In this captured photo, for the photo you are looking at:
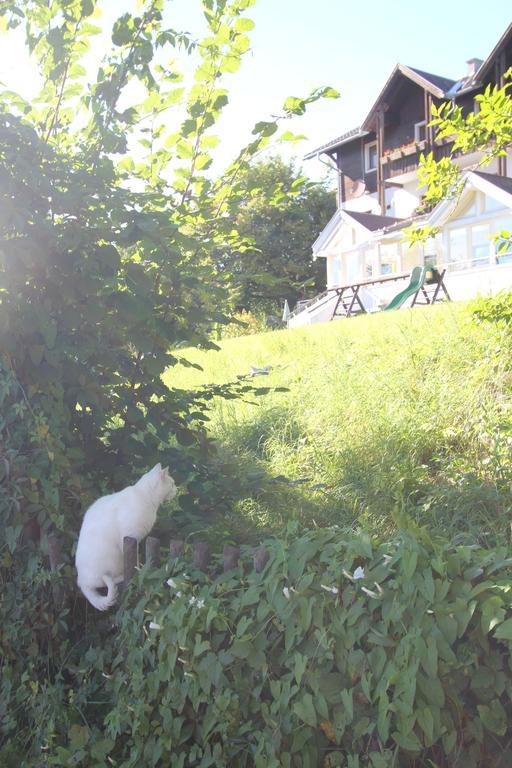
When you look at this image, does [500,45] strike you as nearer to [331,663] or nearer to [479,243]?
[479,243]

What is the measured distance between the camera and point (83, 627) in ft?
8.63

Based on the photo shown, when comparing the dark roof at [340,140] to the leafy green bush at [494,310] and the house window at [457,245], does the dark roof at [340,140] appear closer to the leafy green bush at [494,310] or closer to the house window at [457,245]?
the house window at [457,245]

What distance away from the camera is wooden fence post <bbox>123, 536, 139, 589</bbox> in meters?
2.36

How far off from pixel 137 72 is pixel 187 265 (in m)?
0.89

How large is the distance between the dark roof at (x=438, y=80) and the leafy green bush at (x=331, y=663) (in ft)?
88.8

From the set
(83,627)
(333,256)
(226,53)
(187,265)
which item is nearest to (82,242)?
(187,265)

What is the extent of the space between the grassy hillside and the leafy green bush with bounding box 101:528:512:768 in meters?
0.62

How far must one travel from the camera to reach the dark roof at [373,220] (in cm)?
2533

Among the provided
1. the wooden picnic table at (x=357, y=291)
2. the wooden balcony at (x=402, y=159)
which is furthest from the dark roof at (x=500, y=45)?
the wooden picnic table at (x=357, y=291)

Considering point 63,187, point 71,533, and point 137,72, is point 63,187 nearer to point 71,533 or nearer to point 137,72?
point 137,72

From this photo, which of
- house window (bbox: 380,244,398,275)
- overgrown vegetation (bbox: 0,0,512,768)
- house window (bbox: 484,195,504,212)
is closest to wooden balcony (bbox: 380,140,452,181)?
house window (bbox: 380,244,398,275)

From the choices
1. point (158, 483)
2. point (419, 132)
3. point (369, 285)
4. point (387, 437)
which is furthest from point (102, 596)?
point (419, 132)

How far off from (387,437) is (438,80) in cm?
2614

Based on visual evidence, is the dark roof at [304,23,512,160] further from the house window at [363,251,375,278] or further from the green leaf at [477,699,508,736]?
the green leaf at [477,699,508,736]
